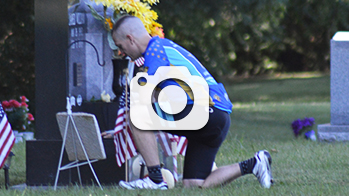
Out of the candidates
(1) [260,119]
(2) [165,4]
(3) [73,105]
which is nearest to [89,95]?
(3) [73,105]

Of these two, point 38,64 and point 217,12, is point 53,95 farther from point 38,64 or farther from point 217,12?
point 217,12

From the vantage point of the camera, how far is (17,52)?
11.3 metres

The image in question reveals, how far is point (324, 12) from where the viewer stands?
17016 mm

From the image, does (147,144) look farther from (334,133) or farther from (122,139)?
(334,133)

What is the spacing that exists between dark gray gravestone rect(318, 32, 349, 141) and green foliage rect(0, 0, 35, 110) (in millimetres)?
6000

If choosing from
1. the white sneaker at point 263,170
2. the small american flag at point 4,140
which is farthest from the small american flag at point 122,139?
the white sneaker at point 263,170

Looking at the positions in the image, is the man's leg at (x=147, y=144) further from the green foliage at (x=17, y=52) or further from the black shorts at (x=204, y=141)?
the green foliage at (x=17, y=52)

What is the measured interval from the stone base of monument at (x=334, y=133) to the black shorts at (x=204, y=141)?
168 inches

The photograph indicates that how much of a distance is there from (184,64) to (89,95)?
1.79 metres

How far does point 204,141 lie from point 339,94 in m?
4.57

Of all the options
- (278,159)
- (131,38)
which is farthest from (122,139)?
Result: (278,159)

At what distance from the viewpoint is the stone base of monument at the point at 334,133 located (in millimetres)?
8312

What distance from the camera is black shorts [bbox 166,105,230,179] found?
4.40m

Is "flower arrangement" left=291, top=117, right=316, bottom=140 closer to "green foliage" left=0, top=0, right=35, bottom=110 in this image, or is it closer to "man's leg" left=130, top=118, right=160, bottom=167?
"man's leg" left=130, top=118, right=160, bottom=167
